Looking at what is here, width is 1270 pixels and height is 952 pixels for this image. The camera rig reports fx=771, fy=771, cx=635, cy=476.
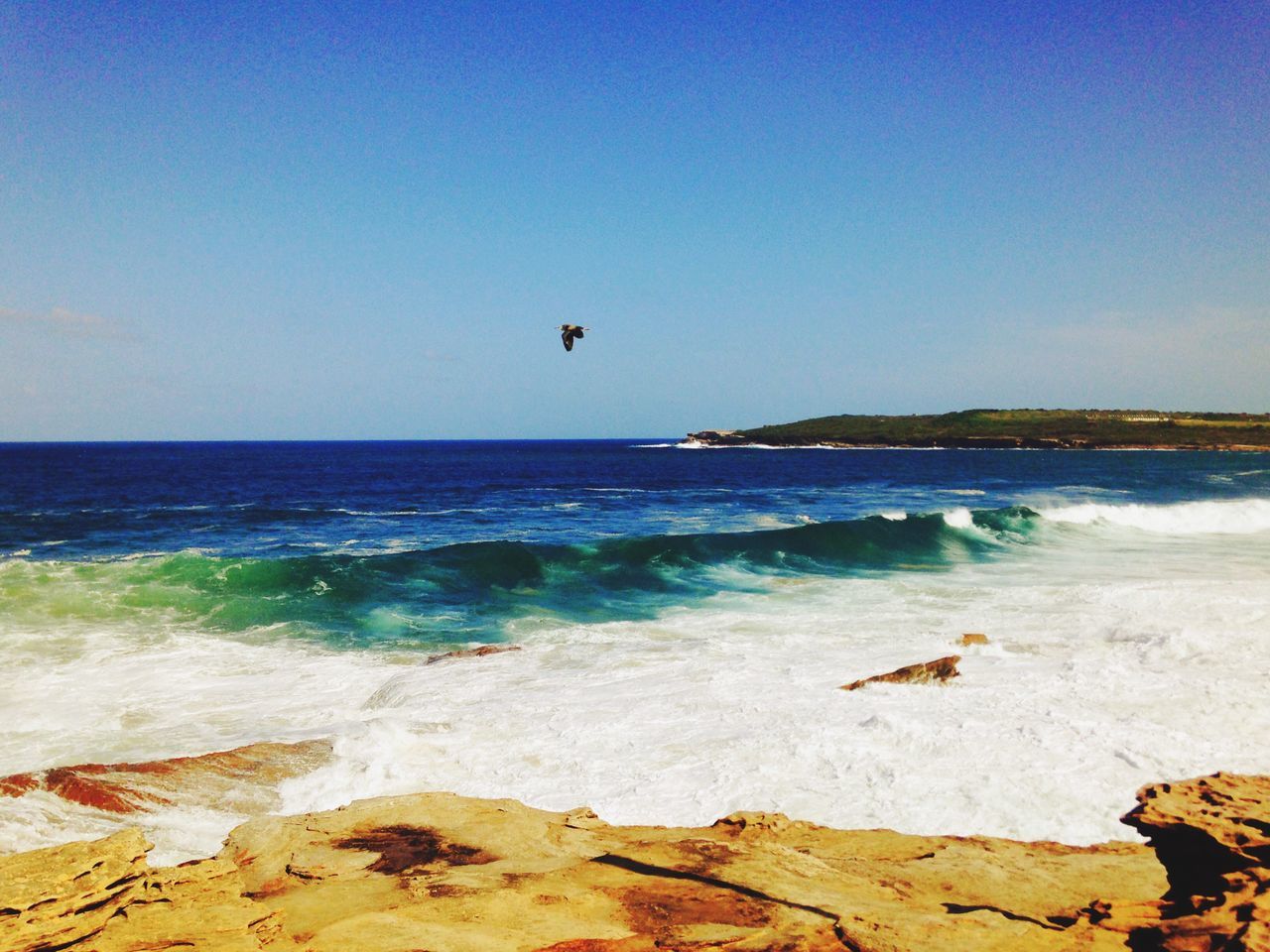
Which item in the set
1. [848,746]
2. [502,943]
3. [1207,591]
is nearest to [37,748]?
Result: [502,943]

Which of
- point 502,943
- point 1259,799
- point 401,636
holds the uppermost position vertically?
point 1259,799

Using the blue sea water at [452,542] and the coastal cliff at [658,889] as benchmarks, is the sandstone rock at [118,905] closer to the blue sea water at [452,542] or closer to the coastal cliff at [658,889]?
the coastal cliff at [658,889]

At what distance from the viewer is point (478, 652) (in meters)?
13.7

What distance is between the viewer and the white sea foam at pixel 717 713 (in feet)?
24.5

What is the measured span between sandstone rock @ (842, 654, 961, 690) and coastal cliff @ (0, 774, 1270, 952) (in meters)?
4.70

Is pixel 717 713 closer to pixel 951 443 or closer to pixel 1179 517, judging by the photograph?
pixel 1179 517

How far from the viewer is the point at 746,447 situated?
463ft

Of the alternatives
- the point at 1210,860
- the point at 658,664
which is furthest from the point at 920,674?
the point at 1210,860

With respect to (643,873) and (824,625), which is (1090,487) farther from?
(643,873)

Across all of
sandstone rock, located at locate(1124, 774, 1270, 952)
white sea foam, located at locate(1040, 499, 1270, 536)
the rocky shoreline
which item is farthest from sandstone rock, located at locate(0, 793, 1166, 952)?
the rocky shoreline

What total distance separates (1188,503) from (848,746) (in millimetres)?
38139

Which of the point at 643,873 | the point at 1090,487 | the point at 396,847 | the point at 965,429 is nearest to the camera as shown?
the point at 643,873

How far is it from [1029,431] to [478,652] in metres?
130

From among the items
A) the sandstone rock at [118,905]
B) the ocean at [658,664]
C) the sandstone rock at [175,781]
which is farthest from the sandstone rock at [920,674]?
the sandstone rock at [118,905]
